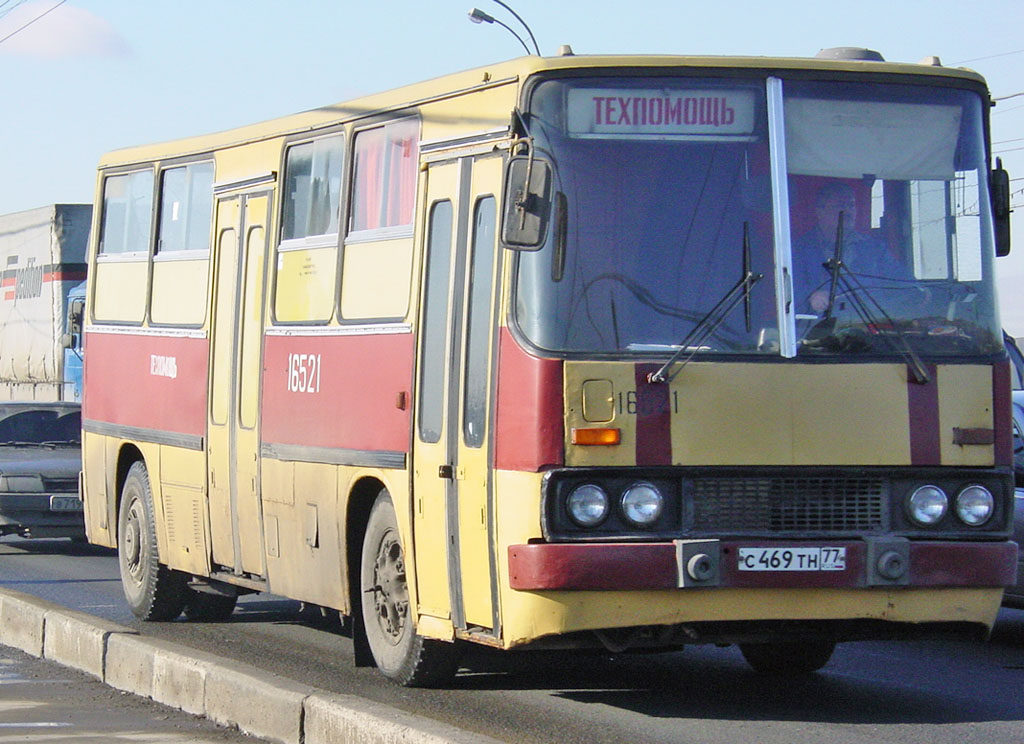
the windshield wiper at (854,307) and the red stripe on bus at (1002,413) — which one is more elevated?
the windshield wiper at (854,307)

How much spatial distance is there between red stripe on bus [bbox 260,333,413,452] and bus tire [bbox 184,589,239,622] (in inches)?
99.0

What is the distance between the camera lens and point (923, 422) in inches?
322

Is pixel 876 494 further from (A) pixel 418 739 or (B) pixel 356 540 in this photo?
(B) pixel 356 540

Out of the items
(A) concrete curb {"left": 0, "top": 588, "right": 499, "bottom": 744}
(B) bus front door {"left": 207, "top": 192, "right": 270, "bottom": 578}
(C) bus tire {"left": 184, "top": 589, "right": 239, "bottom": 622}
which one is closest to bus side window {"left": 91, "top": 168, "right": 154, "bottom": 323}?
(B) bus front door {"left": 207, "top": 192, "right": 270, "bottom": 578}

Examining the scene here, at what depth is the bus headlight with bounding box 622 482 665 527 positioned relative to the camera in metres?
7.89

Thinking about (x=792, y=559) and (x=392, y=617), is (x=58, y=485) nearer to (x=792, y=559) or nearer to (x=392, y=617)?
(x=392, y=617)

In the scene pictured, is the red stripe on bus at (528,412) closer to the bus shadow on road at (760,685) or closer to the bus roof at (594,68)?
the bus roof at (594,68)

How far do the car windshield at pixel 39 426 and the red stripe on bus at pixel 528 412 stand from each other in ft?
42.0

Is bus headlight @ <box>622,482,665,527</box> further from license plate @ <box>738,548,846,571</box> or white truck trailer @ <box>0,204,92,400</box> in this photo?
white truck trailer @ <box>0,204,92,400</box>

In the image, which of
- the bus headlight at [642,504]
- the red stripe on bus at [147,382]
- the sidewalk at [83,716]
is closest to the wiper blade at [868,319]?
the bus headlight at [642,504]

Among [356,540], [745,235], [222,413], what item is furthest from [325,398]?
[745,235]

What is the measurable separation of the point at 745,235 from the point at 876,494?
4.17 ft

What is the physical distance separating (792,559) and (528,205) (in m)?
1.88

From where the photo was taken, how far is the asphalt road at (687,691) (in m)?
8.14
